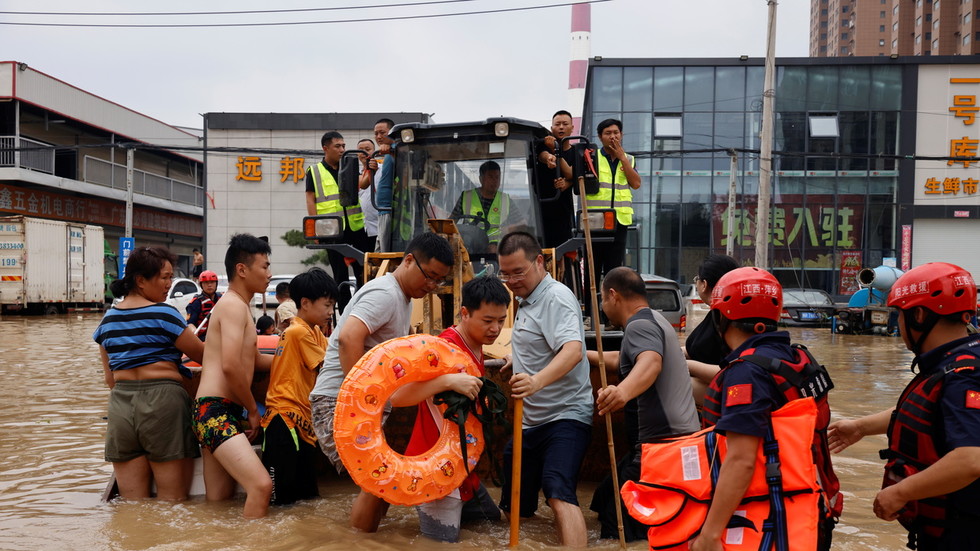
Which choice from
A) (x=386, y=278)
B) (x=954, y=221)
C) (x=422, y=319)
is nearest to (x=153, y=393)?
(x=386, y=278)

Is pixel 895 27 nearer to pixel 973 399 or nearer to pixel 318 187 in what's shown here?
pixel 318 187

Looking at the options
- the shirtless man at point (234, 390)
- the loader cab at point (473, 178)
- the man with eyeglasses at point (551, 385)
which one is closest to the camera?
the man with eyeglasses at point (551, 385)

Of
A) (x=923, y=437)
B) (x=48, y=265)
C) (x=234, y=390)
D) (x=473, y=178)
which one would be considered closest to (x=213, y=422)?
(x=234, y=390)

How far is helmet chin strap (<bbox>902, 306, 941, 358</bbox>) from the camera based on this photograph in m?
3.01

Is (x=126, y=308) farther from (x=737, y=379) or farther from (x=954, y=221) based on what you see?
(x=954, y=221)

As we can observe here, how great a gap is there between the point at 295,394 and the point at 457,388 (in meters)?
1.47

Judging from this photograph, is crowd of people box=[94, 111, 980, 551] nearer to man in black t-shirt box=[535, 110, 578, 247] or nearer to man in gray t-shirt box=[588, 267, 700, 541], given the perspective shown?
man in gray t-shirt box=[588, 267, 700, 541]

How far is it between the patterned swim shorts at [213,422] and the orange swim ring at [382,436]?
1110 mm

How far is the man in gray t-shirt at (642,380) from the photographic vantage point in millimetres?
4145

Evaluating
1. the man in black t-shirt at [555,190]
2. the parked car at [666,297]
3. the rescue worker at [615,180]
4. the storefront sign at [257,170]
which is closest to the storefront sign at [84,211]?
the storefront sign at [257,170]

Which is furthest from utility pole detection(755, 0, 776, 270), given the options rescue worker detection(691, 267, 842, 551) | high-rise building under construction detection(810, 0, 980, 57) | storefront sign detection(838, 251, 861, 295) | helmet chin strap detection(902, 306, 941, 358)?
high-rise building under construction detection(810, 0, 980, 57)

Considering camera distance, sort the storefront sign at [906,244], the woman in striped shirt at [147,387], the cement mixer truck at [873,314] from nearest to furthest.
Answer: the woman in striped shirt at [147,387] → the cement mixer truck at [873,314] → the storefront sign at [906,244]

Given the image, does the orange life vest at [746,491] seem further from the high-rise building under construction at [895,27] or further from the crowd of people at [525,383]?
the high-rise building under construction at [895,27]

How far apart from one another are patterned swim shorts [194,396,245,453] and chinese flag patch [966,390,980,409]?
3.85 m
